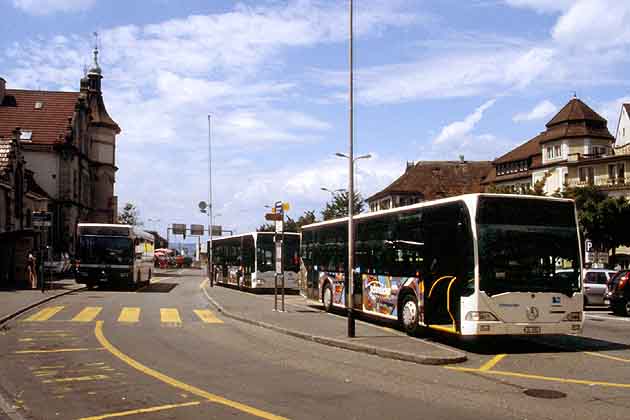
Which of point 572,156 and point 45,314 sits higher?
point 572,156

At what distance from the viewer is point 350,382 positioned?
34.6 ft

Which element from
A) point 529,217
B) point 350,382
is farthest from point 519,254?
point 350,382

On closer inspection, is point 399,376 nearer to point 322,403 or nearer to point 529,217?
point 322,403

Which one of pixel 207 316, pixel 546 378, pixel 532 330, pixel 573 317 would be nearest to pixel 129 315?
pixel 207 316

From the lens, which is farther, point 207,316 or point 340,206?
point 340,206

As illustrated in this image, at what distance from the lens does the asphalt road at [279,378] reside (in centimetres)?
865

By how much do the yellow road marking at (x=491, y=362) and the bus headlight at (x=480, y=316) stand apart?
0.74m

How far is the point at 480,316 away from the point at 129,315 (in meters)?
11.8

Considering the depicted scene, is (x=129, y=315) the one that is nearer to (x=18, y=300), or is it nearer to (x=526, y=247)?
(x=18, y=300)

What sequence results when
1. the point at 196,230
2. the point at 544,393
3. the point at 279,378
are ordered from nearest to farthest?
the point at 544,393 → the point at 279,378 → the point at 196,230

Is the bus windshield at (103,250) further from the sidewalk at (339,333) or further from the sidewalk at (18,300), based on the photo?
the sidewalk at (339,333)

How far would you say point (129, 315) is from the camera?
21531 millimetres

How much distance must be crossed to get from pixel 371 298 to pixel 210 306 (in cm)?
870

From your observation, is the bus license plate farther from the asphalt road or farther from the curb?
the curb
